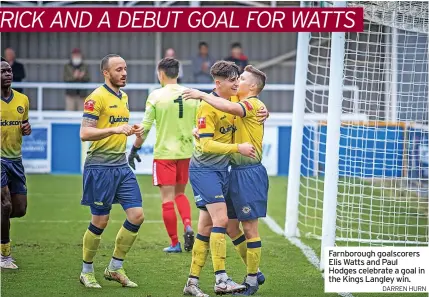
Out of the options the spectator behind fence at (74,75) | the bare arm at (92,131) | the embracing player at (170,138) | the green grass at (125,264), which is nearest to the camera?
the bare arm at (92,131)

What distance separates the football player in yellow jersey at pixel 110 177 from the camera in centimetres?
873

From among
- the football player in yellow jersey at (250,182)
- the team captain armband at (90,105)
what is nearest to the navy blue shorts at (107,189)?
the team captain armband at (90,105)

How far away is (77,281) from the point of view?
9.08 metres

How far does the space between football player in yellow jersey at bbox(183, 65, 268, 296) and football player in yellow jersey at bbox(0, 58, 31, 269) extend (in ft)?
7.84

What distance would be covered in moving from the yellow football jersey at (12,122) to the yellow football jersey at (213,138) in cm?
212

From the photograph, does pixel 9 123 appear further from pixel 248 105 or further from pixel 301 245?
pixel 301 245

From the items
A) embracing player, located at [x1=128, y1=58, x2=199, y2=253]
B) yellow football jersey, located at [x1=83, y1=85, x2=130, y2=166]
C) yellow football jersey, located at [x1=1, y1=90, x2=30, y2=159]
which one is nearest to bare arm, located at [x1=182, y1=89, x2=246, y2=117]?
yellow football jersey, located at [x1=83, y1=85, x2=130, y2=166]

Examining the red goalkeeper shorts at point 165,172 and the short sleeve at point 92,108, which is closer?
the short sleeve at point 92,108

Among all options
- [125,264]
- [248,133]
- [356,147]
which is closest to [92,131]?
[248,133]

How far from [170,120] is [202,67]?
11.2m

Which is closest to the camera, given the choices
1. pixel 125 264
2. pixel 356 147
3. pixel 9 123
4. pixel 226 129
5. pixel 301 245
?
pixel 226 129

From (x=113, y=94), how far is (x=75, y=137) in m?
11.2

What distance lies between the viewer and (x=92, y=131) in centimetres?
845

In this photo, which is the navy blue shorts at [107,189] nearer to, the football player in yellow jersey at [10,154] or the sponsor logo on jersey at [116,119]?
the sponsor logo on jersey at [116,119]
